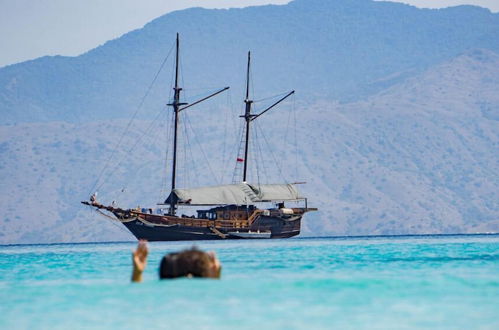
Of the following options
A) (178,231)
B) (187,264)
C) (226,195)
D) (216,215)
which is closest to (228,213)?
(216,215)

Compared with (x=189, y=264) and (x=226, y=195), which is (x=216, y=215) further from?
(x=189, y=264)

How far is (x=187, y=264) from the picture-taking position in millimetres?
24734

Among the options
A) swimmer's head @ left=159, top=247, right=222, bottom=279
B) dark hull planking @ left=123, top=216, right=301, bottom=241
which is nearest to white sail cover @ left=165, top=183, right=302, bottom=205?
dark hull planking @ left=123, top=216, right=301, bottom=241

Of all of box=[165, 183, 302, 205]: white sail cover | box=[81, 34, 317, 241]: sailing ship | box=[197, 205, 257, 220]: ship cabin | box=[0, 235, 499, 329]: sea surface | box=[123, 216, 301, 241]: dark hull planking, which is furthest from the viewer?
box=[197, 205, 257, 220]: ship cabin

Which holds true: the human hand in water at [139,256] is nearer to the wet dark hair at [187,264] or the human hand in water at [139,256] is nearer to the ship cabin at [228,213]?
the wet dark hair at [187,264]

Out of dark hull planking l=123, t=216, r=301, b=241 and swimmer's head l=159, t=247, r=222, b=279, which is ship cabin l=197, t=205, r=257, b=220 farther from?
swimmer's head l=159, t=247, r=222, b=279

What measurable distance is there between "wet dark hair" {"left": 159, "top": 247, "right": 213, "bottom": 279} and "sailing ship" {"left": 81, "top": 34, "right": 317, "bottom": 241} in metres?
83.0

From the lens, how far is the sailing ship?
371 feet

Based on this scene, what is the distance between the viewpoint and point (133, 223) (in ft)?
379

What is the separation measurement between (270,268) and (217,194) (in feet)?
264

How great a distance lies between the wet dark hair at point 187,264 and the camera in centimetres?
2455

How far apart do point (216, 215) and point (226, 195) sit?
2635 mm

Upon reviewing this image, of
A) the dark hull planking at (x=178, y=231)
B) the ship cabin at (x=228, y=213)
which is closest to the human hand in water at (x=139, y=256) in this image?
the dark hull planking at (x=178, y=231)

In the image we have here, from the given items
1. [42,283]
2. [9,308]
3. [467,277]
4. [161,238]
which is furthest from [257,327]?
[161,238]
